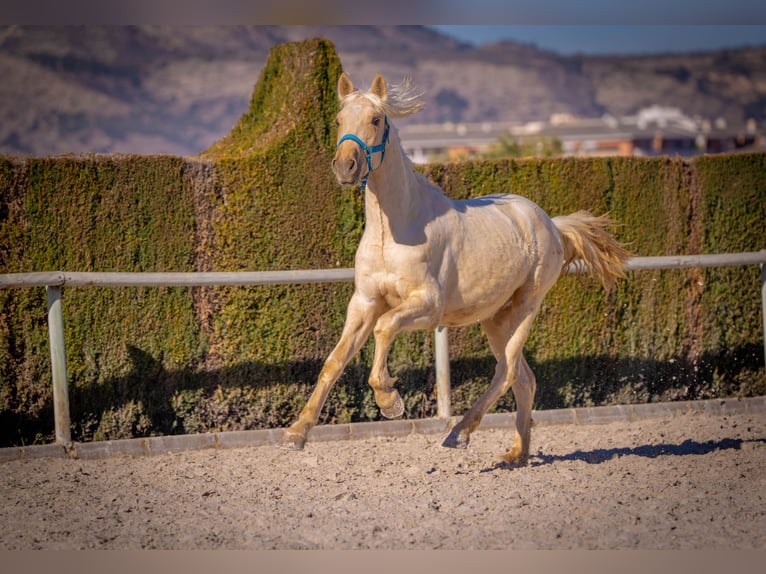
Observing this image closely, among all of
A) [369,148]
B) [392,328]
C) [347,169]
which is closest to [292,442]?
[392,328]

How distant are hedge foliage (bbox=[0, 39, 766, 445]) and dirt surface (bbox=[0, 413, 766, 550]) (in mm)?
658

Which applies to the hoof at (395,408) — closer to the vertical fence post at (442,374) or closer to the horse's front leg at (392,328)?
the horse's front leg at (392,328)

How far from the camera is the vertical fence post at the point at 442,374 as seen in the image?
289 inches

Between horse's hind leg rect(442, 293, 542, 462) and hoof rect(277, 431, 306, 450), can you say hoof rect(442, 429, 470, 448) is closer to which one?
A: horse's hind leg rect(442, 293, 542, 462)

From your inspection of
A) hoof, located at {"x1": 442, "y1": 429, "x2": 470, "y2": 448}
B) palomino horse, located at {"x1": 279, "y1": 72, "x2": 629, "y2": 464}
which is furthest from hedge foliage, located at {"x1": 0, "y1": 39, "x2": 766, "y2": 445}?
hoof, located at {"x1": 442, "y1": 429, "x2": 470, "y2": 448}

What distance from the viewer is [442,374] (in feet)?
24.2

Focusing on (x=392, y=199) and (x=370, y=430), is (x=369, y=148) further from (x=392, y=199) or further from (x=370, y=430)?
(x=370, y=430)

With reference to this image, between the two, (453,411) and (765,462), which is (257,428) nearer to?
(453,411)

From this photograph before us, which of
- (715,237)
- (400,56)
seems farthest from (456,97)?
(715,237)

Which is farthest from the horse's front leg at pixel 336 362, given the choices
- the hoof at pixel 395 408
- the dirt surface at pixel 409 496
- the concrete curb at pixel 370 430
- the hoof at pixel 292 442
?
the concrete curb at pixel 370 430

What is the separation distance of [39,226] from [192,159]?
1.23 m

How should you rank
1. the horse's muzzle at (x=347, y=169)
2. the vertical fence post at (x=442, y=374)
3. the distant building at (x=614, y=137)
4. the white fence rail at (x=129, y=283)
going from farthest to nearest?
the distant building at (x=614, y=137) → the vertical fence post at (x=442, y=374) → the white fence rail at (x=129, y=283) → the horse's muzzle at (x=347, y=169)

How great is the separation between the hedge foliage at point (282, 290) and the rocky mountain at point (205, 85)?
11490 centimetres

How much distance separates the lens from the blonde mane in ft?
16.3
